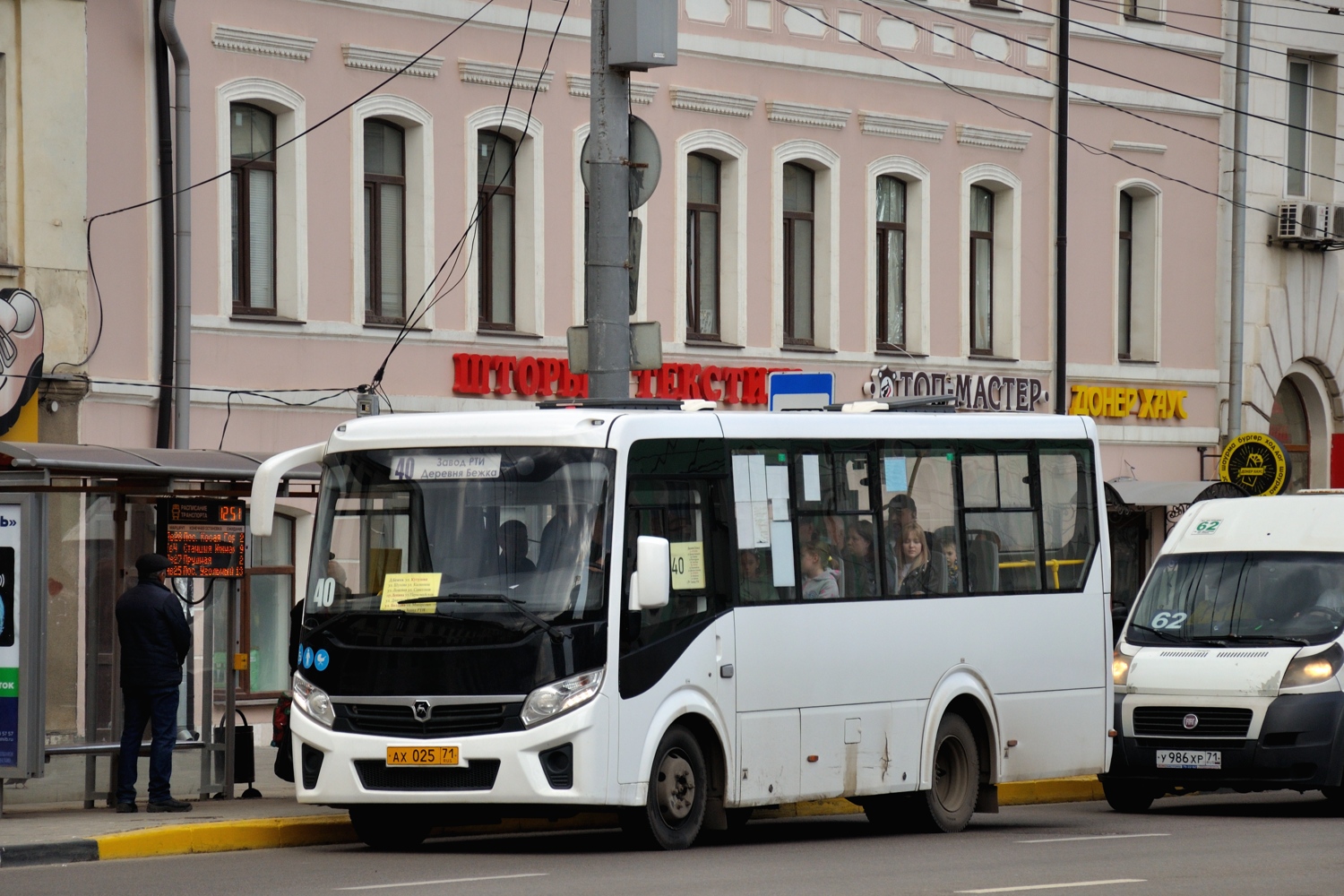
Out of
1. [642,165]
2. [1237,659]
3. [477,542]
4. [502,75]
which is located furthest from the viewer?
[502,75]

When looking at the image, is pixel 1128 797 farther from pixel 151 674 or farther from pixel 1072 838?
pixel 151 674

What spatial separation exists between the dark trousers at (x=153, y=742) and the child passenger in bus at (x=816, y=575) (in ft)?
14.0

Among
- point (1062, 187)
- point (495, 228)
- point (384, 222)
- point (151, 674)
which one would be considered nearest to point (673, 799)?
point (151, 674)

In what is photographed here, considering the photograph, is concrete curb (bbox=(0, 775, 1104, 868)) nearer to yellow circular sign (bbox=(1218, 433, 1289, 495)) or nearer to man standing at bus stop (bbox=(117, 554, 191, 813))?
man standing at bus stop (bbox=(117, 554, 191, 813))

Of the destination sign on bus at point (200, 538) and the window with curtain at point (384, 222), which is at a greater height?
the window with curtain at point (384, 222)

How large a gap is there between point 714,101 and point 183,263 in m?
7.52

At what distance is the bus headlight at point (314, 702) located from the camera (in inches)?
561

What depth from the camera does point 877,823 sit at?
1734 cm

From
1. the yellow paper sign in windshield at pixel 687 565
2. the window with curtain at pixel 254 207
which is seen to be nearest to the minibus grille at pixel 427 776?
the yellow paper sign in windshield at pixel 687 565

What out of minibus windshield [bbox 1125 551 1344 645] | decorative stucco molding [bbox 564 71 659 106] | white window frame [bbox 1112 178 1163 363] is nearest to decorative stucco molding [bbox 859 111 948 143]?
decorative stucco molding [bbox 564 71 659 106]

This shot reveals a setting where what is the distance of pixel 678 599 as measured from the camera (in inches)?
564

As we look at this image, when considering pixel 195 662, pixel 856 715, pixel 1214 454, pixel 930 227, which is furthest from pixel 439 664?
pixel 1214 454

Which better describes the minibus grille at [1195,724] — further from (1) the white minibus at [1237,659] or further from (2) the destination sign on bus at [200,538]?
(2) the destination sign on bus at [200,538]

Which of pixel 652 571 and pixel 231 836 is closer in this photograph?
pixel 652 571
